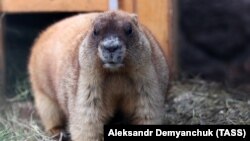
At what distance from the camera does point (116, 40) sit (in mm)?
5391

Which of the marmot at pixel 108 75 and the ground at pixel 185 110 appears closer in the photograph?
the marmot at pixel 108 75

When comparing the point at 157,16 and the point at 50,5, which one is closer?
the point at 50,5

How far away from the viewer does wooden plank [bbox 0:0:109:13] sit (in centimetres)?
739

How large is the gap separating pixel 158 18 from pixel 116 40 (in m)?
2.18

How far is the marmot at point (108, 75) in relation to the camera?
18.1ft

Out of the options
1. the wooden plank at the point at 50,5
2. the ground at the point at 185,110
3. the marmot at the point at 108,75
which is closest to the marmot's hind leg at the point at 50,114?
the ground at the point at 185,110

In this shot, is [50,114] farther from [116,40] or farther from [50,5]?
[116,40]

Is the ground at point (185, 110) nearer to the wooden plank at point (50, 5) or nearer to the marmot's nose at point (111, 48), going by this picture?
the wooden plank at point (50, 5)

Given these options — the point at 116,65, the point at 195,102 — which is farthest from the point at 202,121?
the point at 116,65

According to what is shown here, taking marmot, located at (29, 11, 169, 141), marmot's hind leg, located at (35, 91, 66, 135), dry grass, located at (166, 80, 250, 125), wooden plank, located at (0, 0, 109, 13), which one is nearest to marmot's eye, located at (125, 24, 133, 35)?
marmot, located at (29, 11, 169, 141)

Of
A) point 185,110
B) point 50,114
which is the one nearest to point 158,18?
point 185,110

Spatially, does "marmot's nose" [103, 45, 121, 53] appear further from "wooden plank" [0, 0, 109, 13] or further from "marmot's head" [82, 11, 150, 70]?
"wooden plank" [0, 0, 109, 13]

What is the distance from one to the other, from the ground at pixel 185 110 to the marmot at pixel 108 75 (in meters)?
0.46

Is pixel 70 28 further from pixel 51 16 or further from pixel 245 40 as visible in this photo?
pixel 245 40
